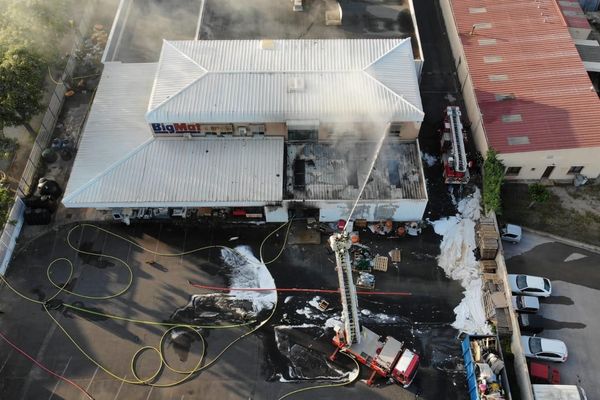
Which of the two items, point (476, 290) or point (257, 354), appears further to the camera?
point (476, 290)

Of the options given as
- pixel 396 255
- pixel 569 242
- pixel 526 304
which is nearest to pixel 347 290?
pixel 396 255

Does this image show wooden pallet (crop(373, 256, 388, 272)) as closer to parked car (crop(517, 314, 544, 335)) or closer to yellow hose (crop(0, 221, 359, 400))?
yellow hose (crop(0, 221, 359, 400))

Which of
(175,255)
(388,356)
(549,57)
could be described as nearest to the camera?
(388,356)

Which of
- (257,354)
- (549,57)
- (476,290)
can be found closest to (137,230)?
(257,354)

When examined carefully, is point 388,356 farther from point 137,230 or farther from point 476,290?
point 137,230

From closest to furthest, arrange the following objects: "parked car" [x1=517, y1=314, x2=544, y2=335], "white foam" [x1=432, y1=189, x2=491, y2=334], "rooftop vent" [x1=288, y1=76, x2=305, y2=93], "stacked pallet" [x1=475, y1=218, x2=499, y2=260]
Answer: "parked car" [x1=517, y1=314, x2=544, y2=335], "white foam" [x1=432, y1=189, x2=491, y2=334], "stacked pallet" [x1=475, y1=218, x2=499, y2=260], "rooftop vent" [x1=288, y1=76, x2=305, y2=93]

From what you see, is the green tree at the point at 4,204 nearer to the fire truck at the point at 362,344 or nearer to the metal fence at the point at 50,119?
the metal fence at the point at 50,119

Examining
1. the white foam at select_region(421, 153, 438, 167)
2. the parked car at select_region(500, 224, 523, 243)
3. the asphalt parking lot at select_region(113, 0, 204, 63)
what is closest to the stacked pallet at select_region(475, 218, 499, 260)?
the parked car at select_region(500, 224, 523, 243)

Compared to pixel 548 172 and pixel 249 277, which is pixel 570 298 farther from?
pixel 249 277
